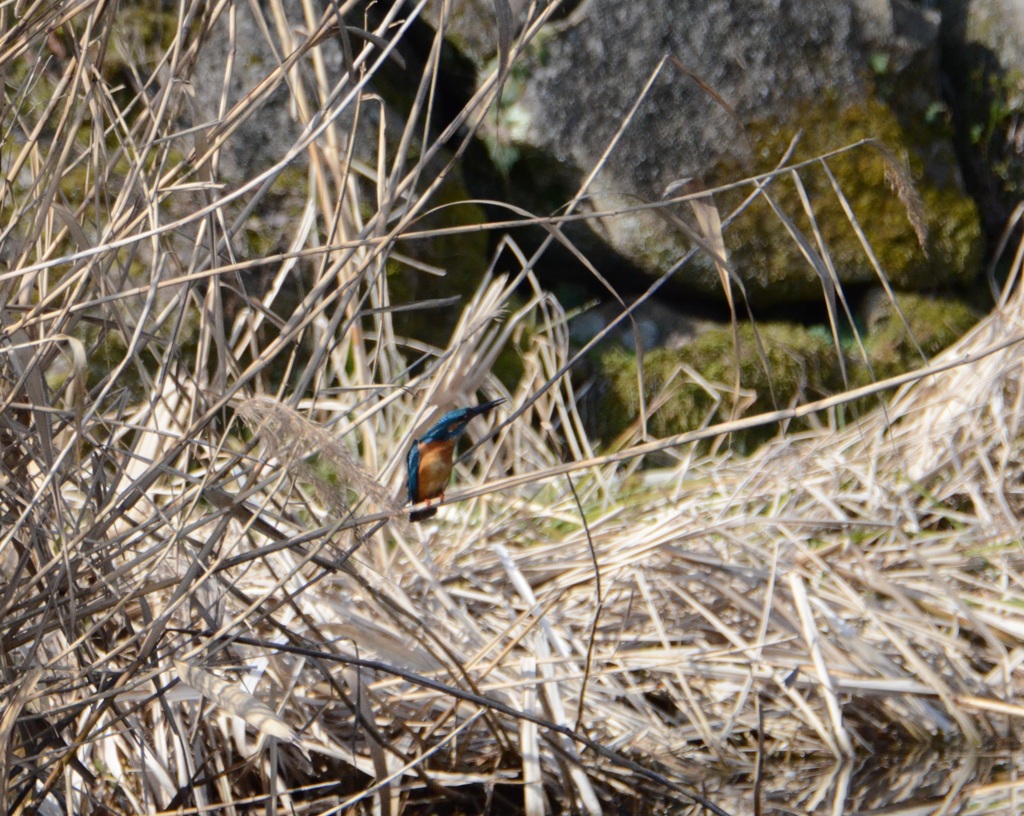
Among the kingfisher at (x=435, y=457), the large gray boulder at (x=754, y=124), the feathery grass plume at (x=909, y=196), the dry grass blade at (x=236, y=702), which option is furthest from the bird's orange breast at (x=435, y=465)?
the large gray boulder at (x=754, y=124)

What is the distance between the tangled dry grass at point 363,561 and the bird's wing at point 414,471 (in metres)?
0.08

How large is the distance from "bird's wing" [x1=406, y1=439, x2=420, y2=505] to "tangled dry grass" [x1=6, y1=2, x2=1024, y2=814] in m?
0.08

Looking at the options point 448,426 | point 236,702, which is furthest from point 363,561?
point 236,702

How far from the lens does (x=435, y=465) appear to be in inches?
80.9

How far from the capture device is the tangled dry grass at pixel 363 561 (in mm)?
1424

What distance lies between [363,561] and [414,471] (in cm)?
29

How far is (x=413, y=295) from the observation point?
4.05m

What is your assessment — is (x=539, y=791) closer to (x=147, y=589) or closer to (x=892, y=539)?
(x=147, y=589)

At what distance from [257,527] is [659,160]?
10.8ft

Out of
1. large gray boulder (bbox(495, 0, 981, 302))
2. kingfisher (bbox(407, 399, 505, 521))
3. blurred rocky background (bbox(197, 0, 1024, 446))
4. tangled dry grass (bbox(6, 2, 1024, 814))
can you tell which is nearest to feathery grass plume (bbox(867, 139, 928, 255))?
tangled dry grass (bbox(6, 2, 1024, 814))

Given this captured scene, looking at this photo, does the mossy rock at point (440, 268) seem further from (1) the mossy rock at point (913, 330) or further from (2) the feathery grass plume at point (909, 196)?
(2) the feathery grass plume at point (909, 196)

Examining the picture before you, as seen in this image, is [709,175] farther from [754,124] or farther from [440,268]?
[440,268]

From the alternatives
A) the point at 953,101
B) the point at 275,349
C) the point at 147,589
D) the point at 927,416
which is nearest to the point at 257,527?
the point at 147,589

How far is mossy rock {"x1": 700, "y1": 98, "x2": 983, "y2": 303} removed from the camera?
4.61 meters
